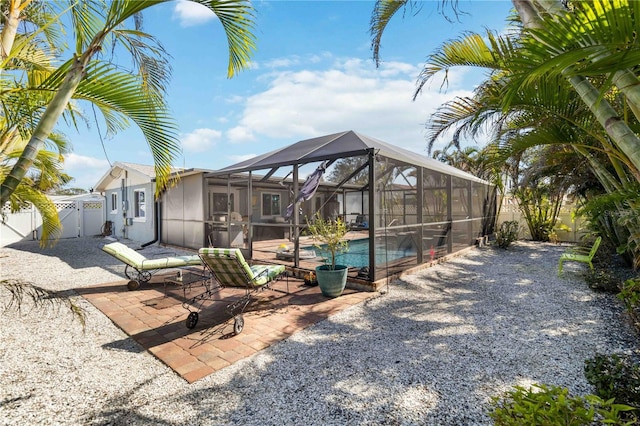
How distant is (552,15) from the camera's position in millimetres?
1680

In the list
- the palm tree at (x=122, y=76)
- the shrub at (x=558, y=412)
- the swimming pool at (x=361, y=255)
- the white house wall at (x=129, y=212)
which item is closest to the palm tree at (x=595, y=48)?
the shrub at (x=558, y=412)

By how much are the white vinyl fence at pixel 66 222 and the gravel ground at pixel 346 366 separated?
13232 mm

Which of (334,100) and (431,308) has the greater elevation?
(334,100)

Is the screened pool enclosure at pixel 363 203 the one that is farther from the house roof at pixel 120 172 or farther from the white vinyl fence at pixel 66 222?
the white vinyl fence at pixel 66 222

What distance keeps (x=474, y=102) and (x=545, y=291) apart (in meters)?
3.80

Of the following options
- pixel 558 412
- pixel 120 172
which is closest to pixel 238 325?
pixel 558 412

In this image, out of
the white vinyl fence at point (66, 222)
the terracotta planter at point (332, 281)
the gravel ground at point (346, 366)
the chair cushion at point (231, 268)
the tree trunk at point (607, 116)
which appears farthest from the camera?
the white vinyl fence at point (66, 222)

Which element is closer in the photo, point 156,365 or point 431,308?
point 156,365

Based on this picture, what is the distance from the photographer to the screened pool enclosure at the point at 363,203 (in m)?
6.28

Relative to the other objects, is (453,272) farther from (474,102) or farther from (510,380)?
(510,380)

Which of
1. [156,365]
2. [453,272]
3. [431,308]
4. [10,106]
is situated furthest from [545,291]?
[10,106]

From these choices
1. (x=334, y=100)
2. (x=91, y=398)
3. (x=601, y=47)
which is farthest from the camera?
(x=334, y=100)

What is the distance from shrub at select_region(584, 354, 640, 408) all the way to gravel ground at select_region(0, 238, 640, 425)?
334 millimetres

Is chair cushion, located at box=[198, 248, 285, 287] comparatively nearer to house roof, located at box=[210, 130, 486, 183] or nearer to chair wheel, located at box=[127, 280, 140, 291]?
chair wheel, located at box=[127, 280, 140, 291]
